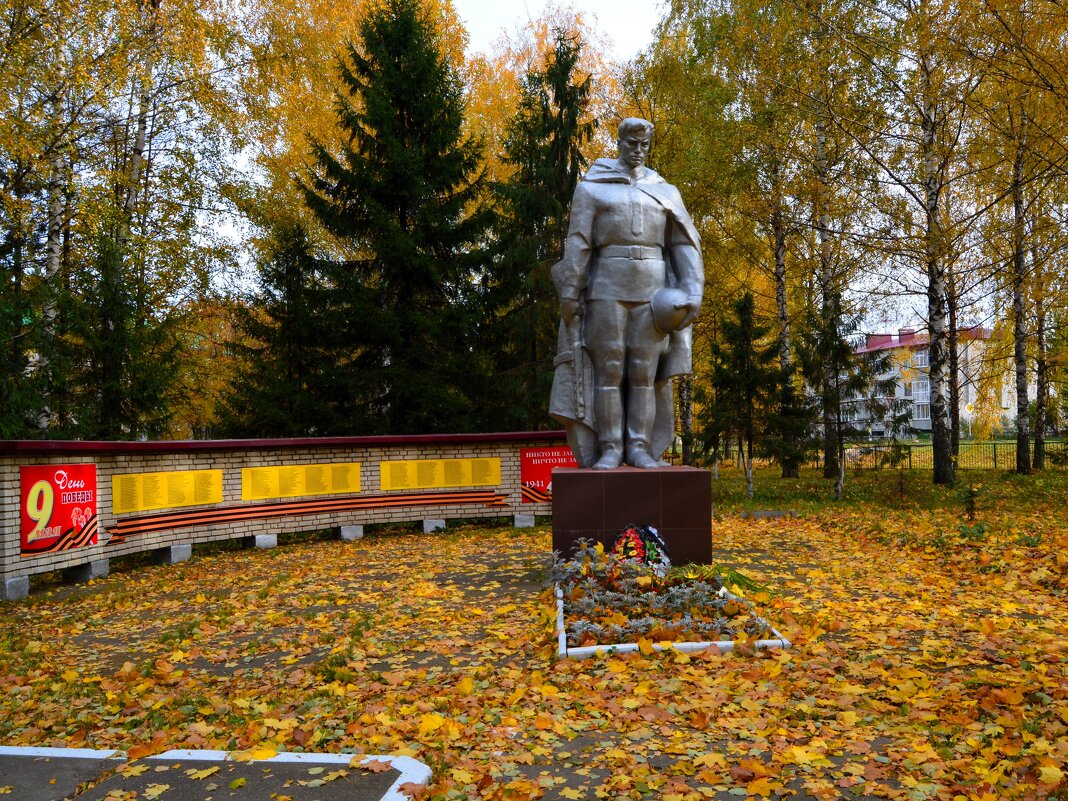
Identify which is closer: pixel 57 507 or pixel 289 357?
pixel 57 507

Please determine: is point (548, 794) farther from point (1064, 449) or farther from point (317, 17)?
point (317, 17)

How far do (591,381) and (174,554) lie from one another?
620 cm

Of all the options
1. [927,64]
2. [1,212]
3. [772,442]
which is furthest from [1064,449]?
[1,212]

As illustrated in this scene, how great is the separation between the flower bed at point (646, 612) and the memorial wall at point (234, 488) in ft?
18.7

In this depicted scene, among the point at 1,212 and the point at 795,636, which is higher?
the point at 1,212

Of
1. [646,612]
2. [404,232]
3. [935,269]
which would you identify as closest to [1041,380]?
[935,269]

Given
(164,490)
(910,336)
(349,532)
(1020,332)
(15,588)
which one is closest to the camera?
(15,588)

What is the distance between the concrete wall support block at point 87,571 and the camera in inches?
350

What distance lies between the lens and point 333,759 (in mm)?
3211

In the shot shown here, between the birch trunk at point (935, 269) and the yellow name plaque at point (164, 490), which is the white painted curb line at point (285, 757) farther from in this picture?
the birch trunk at point (935, 269)

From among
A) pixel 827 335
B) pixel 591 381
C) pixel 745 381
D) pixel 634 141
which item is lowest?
pixel 591 381

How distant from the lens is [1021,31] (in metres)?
10.4

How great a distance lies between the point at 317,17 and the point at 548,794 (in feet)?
70.9

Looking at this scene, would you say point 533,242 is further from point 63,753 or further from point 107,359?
point 63,753
